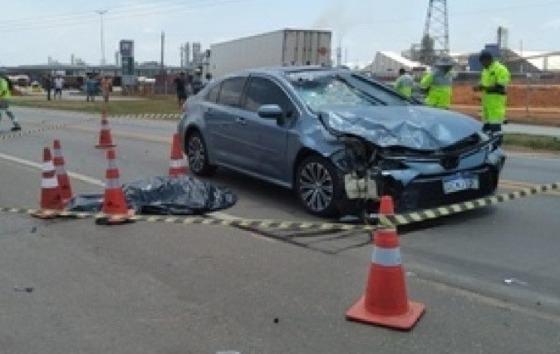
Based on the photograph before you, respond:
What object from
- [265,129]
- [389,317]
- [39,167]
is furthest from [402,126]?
[39,167]

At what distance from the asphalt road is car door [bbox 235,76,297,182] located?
48 centimetres

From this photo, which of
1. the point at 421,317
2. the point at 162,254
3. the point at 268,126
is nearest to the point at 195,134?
the point at 268,126

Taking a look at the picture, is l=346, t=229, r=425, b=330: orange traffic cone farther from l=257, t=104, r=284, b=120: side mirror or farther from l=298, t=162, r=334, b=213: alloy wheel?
l=257, t=104, r=284, b=120: side mirror

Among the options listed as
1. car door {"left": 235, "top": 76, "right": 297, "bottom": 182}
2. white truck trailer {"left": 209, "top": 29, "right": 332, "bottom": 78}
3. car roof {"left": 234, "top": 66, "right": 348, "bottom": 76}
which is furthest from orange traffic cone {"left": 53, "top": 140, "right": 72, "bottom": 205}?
white truck trailer {"left": 209, "top": 29, "right": 332, "bottom": 78}

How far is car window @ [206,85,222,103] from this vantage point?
35.4 feet

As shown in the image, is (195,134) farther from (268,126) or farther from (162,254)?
(162,254)

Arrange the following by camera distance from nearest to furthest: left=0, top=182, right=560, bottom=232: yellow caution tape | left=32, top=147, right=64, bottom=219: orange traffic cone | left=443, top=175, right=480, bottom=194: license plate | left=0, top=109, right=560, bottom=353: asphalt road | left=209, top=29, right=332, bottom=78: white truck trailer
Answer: left=0, top=109, right=560, bottom=353: asphalt road, left=0, top=182, right=560, bottom=232: yellow caution tape, left=443, top=175, right=480, bottom=194: license plate, left=32, top=147, right=64, bottom=219: orange traffic cone, left=209, top=29, right=332, bottom=78: white truck trailer

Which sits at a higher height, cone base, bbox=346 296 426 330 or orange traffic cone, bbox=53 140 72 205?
orange traffic cone, bbox=53 140 72 205

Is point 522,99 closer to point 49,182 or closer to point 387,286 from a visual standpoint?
point 49,182

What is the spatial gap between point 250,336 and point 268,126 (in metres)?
4.57

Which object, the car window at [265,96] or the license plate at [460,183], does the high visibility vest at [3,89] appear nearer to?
the car window at [265,96]

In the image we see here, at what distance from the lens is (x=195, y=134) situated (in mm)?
11266

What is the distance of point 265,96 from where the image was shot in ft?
31.3

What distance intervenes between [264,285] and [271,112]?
318cm
